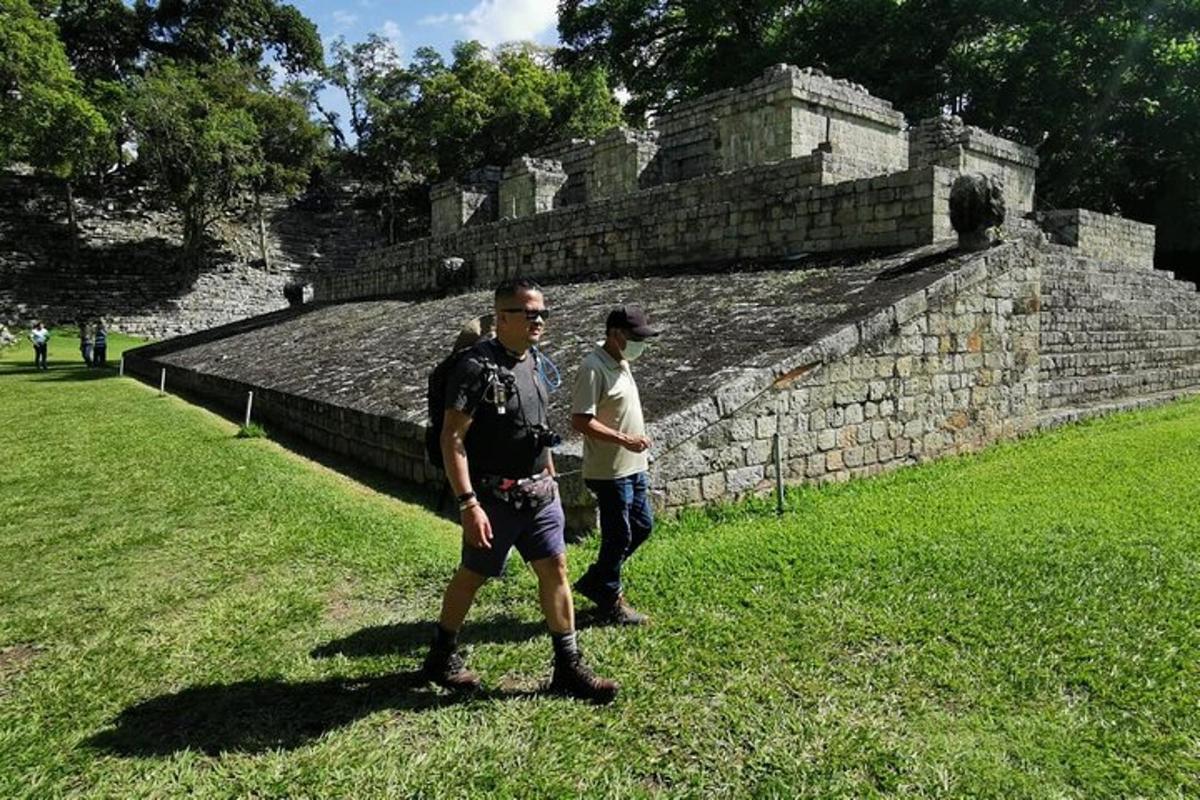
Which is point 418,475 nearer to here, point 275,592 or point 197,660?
point 275,592

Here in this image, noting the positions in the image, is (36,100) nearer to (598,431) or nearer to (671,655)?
(598,431)

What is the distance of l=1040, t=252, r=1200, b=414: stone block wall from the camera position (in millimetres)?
9414

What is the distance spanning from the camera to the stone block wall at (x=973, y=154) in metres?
13.2

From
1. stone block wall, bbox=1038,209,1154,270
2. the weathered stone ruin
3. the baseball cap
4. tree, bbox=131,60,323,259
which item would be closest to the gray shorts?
the baseball cap

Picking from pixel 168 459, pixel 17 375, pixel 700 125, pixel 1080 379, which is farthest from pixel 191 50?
pixel 1080 379

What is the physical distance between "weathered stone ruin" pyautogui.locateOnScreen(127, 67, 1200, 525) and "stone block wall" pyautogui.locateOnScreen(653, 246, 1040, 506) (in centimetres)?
2

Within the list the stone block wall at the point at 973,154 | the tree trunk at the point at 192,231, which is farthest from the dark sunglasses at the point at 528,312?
the tree trunk at the point at 192,231

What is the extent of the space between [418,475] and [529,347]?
146 inches

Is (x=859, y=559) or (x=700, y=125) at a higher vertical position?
(x=700, y=125)

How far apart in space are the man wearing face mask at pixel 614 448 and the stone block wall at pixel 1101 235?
498 inches

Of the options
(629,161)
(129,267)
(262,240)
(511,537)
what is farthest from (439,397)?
(262,240)

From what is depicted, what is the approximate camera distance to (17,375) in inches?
701

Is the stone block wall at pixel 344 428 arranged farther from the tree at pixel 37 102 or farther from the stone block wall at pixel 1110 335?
the tree at pixel 37 102

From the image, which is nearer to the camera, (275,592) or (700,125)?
(275,592)
